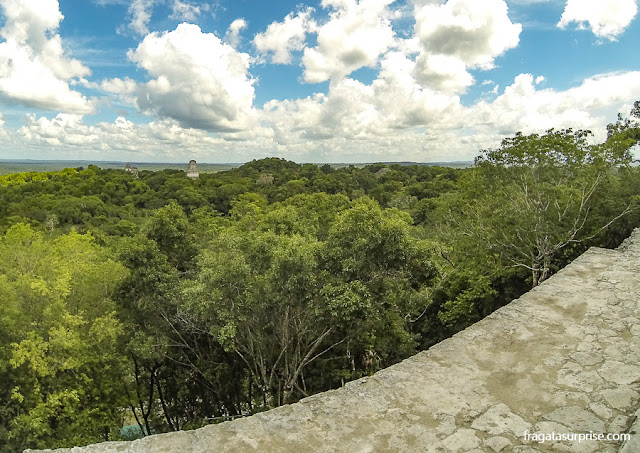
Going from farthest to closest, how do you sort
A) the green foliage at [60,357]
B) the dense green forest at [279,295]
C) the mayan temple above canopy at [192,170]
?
the mayan temple above canopy at [192,170] < the green foliage at [60,357] < the dense green forest at [279,295]

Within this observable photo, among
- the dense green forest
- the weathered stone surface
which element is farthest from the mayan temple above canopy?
the weathered stone surface

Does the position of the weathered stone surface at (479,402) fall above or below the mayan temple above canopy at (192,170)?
below

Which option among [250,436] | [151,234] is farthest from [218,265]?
[250,436]

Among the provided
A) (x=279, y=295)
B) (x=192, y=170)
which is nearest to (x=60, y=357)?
(x=279, y=295)

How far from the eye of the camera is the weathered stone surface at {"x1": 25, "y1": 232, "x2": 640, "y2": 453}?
2914 mm

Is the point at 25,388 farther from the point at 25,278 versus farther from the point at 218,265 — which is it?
the point at 218,265

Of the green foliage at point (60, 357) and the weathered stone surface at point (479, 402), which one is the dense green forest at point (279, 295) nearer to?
the green foliage at point (60, 357)

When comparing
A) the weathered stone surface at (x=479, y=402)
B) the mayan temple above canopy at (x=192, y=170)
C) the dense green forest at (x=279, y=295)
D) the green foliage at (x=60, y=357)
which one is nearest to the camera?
the weathered stone surface at (x=479, y=402)

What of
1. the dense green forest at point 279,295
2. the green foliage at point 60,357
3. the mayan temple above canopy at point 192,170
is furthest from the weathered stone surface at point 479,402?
the mayan temple above canopy at point 192,170

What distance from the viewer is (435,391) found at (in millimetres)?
3441

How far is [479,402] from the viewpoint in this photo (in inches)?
129

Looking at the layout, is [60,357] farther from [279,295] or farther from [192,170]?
[192,170]

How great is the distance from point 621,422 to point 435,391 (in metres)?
1.30

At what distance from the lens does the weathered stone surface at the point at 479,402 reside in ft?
9.56
